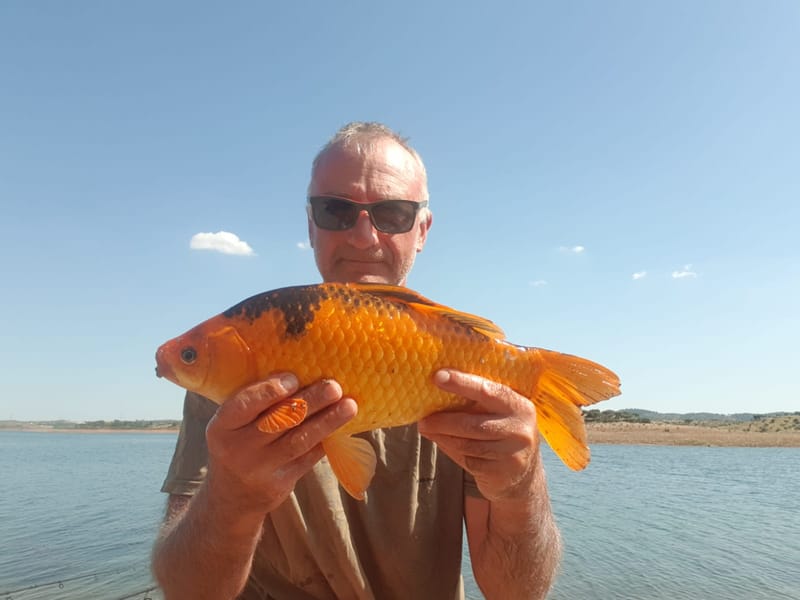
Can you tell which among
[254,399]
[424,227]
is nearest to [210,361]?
[254,399]

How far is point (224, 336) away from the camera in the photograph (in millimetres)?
1666

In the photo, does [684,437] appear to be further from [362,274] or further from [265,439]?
[265,439]

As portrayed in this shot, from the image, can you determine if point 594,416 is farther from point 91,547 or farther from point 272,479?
point 272,479

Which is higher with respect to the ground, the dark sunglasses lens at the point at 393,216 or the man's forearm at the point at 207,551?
the dark sunglasses lens at the point at 393,216

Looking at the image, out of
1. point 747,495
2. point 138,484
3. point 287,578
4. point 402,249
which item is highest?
point 402,249

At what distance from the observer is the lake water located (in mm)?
9461

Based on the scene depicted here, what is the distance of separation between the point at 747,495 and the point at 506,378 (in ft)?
71.6

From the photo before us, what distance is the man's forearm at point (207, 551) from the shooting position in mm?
1856

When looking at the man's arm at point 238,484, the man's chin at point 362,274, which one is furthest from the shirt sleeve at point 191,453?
the man's chin at point 362,274

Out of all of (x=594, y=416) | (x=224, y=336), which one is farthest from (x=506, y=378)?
(x=594, y=416)

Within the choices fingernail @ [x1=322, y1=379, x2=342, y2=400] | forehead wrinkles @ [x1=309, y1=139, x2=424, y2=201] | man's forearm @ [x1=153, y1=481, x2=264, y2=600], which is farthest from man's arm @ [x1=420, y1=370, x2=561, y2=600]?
forehead wrinkles @ [x1=309, y1=139, x2=424, y2=201]

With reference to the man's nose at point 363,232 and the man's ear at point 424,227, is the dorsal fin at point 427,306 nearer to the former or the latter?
the man's nose at point 363,232

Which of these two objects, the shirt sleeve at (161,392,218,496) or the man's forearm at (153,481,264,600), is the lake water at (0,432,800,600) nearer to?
the shirt sleeve at (161,392,218,496)

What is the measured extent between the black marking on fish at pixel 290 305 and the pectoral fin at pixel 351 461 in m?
0.39
